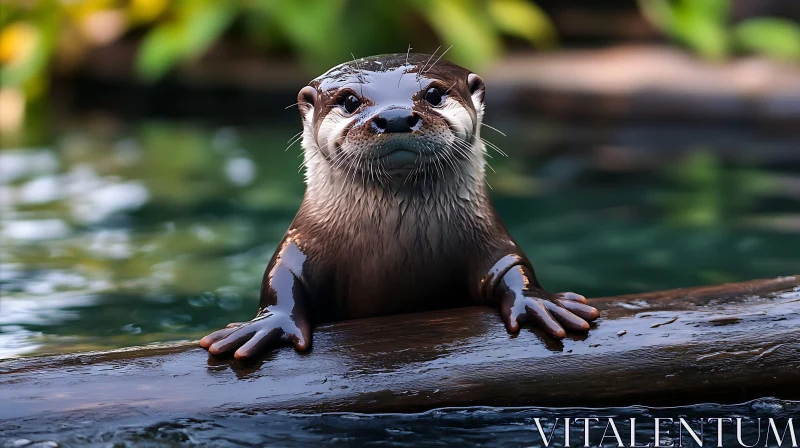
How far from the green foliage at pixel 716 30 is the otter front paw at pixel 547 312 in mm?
6156

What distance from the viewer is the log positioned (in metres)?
2.40

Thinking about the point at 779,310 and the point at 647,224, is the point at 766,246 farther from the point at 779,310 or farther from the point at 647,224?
the point at 779,310

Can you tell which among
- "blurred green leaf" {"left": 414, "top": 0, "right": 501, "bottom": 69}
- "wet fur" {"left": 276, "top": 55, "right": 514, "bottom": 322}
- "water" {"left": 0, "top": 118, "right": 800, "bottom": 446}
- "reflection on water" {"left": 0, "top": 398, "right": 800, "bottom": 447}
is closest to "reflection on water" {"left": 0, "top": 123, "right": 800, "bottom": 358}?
"water" {"left": 0, "top": 118, "right": 800, "bottom": 446}

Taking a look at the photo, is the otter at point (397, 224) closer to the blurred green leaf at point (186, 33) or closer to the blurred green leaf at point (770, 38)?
the blurred green leaf at point (186, 33)

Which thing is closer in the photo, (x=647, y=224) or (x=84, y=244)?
(x=84, y=244)

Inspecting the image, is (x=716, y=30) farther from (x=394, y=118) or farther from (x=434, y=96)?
(x=394, y=118)

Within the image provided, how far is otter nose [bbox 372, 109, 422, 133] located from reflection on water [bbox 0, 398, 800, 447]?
0.69m

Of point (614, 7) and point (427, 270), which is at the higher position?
point (614, 7)

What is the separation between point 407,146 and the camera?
2.52 m

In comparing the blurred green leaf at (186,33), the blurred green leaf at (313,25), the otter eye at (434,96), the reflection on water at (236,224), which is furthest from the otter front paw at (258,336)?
the blurred green leaf at (186,33)

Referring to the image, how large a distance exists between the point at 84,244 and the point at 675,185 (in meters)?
3.51

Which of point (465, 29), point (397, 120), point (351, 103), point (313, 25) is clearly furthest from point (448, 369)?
point (313, 25)

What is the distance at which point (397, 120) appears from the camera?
8.15 ft

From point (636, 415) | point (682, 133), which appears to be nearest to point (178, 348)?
point (636, 415)
